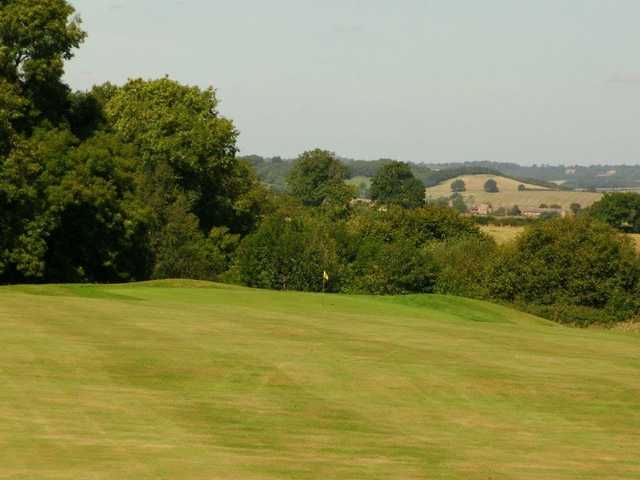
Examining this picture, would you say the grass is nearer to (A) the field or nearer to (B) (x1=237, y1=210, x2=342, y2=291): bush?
(B) (x1=237, y1=210, x2=342, y2=291): bush

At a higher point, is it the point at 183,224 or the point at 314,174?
the point at 314,174

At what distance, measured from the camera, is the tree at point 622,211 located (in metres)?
169

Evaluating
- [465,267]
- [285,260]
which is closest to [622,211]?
[465,267]

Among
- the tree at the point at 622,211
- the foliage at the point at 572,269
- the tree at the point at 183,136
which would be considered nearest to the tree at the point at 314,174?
the tree at the point at 622,211

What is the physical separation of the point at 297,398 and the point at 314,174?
15523 centimetres

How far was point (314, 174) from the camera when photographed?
17725cm

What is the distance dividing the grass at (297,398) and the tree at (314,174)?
139584 millimetres

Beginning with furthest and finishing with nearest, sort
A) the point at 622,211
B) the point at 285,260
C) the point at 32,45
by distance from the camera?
1. the point at 622,211
2. the point at 285,260
3. the point at 32,45

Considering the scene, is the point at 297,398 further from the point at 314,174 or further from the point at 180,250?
the point at 314,174

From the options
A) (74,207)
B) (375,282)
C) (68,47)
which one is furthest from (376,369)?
(375,282)

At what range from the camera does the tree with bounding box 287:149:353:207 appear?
175 metres

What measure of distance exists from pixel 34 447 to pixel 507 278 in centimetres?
6840

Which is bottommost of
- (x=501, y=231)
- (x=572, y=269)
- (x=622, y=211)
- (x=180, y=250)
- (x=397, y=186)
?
(x=501, y=231)

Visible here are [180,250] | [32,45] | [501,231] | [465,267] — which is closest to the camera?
[32,45]
